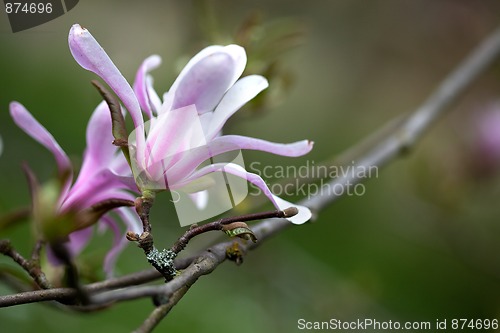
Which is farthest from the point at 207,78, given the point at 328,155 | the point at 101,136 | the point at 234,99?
the point at 328,155

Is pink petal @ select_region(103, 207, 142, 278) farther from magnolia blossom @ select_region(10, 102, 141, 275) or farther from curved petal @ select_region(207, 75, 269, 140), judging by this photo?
curved petal @ select_region(207, 75, 269, 140)

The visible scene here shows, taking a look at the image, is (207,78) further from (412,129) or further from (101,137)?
(412,129)

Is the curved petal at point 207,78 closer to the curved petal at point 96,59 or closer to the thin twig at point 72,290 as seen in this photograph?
the curved petal at point 96,59

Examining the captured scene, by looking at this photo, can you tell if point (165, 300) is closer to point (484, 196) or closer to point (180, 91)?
point (180, 91)

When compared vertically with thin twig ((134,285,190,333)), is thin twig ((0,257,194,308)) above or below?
above

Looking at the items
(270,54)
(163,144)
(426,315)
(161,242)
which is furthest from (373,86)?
(163,144)

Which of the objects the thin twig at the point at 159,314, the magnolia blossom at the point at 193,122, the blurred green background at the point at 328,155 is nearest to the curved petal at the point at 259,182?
the magnolia blossom at the point at 193,122

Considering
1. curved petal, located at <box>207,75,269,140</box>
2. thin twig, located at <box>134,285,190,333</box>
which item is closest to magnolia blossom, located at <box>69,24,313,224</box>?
curved petal, located at <box>207,75,269,140</box>
